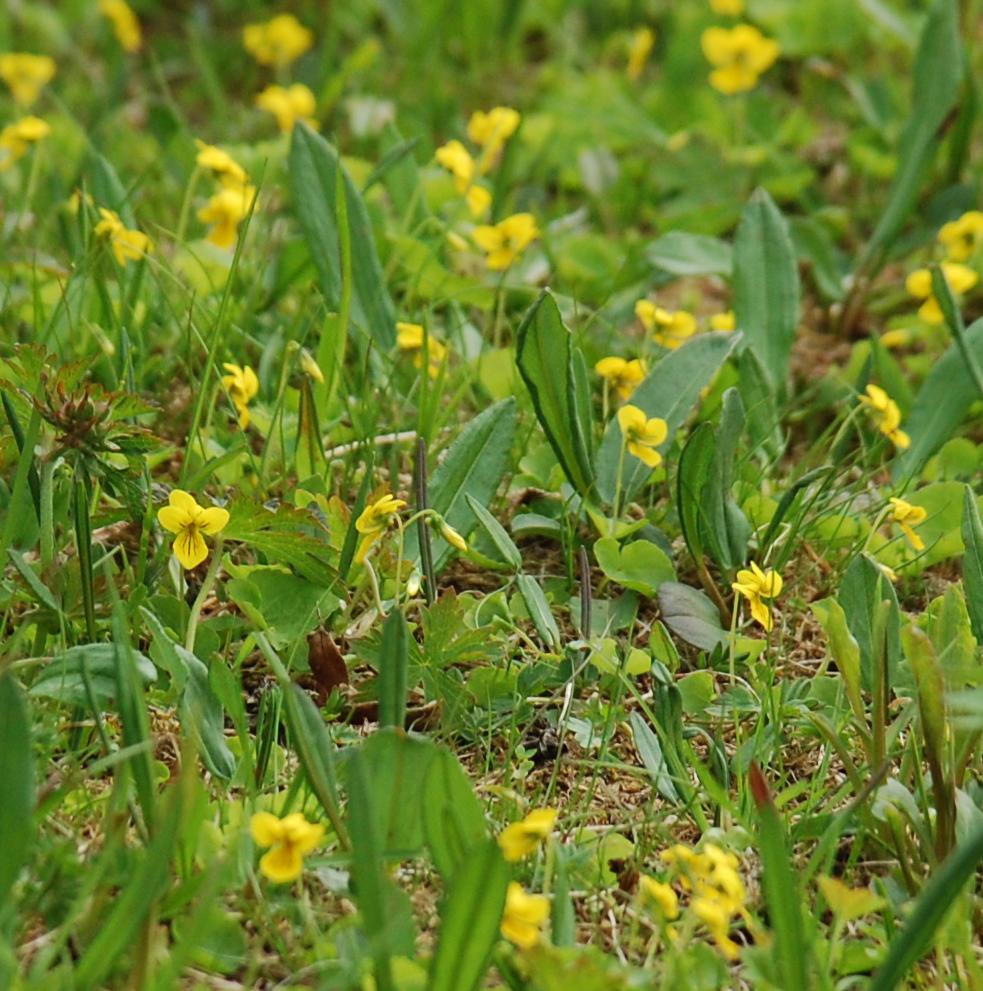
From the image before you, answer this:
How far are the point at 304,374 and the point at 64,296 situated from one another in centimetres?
38

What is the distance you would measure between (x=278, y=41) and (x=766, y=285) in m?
1.66

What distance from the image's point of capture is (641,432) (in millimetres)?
1949

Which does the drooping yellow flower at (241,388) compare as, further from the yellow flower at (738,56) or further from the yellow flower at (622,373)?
the yellow flower at (738,56)

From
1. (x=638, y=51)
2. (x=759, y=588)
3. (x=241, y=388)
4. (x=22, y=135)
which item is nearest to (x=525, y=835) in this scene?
(x=759, y=588)

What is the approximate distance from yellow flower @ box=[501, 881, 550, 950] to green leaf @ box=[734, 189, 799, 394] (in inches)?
52.4

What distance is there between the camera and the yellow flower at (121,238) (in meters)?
2.18

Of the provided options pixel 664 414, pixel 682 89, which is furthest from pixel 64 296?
pixel 682 89

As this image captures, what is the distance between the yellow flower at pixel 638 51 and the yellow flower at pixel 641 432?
1.78 metres

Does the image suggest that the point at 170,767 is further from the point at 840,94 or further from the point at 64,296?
the point at 840,94

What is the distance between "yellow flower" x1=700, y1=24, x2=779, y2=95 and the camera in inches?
123

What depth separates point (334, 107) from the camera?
3.44 metres

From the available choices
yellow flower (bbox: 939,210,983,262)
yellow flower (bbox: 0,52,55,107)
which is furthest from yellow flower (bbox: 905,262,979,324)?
yellow flower (bbox: 0,52,55,107)

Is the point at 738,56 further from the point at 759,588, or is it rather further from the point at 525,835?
the point at 525,835

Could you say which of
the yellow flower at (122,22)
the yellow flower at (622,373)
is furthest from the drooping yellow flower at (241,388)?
the yellow flower at (122,22)
